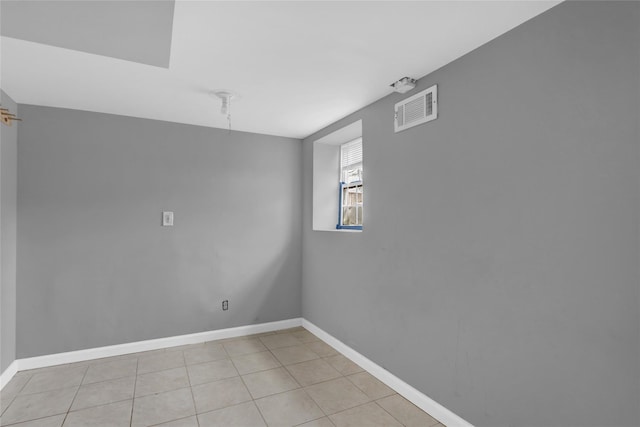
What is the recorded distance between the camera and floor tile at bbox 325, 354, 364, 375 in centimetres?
307

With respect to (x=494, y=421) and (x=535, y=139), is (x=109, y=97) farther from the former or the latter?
(x=494, y=421)

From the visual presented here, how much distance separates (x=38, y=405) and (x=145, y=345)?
42.1 inches

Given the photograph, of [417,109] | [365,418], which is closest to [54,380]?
[365,418]

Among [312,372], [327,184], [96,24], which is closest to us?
[96,24]

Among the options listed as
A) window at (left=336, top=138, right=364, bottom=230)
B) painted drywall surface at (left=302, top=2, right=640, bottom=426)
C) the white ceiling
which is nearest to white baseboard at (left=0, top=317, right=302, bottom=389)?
window at (left=336, top=138, right=364, bottom=230)

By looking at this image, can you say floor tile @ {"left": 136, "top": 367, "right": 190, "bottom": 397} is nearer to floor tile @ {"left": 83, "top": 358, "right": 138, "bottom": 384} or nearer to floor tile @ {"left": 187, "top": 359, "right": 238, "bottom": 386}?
floor tile @ {"left": 187, "top": 359, "right": 238, "bottom": 386}

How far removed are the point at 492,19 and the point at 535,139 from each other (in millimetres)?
686

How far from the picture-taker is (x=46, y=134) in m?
3.21

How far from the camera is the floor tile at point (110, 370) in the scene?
2.93 meters

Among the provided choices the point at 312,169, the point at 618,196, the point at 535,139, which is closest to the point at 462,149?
the point at 535,139

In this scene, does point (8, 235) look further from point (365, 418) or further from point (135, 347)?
point (365, 418)

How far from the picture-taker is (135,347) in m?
3.50

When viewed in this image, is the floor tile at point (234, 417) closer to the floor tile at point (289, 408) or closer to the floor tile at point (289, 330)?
the floor tile at point (289, 408)

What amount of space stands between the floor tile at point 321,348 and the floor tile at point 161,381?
1254 millimetres
